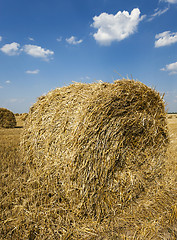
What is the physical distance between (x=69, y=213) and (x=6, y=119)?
12.5m

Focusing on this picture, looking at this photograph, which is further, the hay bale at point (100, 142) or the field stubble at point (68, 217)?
the hay bale at point (100, 142)

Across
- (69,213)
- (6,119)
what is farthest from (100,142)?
(6,119)

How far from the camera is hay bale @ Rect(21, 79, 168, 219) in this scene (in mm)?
2381

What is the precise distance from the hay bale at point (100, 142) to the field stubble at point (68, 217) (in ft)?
0.52

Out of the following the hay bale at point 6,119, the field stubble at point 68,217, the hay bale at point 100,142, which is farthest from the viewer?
the hay bale at point 6,119

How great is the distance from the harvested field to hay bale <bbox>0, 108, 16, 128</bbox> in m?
10.9

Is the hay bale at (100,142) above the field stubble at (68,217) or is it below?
above

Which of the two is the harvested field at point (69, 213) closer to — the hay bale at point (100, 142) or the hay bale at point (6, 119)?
the hay bale at point (100, 142)

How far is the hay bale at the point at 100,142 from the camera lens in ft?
7.81

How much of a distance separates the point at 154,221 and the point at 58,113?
2.19 m

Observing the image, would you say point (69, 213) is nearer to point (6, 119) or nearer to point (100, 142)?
point (100, 142)

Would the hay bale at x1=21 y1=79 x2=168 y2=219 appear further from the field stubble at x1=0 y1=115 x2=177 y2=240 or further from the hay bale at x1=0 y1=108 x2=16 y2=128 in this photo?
the hay bale at x1=0 y1=108 x2=16 y2=128

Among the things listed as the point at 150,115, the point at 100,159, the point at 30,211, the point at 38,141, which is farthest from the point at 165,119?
the point at 30,211

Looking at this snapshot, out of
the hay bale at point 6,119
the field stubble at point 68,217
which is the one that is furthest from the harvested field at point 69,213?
the hay bale at point 6,119
